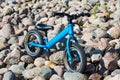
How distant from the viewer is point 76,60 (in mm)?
7832

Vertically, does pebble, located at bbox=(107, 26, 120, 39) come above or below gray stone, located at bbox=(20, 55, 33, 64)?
above

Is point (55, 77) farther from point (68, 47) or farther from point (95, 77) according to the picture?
point (95, 77)

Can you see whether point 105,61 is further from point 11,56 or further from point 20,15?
point 20,15

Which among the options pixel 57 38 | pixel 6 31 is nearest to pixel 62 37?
pixel 57 38

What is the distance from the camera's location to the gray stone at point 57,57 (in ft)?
27.3

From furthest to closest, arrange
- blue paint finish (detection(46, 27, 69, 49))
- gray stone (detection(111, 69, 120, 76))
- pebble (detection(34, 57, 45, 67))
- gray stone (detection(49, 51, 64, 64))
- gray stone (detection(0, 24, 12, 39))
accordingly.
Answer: gray stone (detection(0, 24, 12, 39)) < pebble (detection(34, 57, 45, 67)) < gray stone (detection(49, 51, 64, 64)) < blue paint finish (detection(46, 27, 69, 49)) < gray stone (detection(111, 69, 120, 76))

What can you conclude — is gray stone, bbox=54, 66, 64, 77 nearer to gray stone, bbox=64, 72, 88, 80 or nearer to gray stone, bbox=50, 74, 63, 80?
gray stone, bbox=50, 74, 63, 80

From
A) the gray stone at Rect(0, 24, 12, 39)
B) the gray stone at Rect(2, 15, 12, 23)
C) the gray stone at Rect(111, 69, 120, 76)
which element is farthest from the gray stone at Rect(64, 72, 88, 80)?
the gray stone at Rect(2, 15, 12, 23)

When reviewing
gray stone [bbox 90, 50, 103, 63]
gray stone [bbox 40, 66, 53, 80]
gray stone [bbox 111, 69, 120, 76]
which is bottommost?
gray stone [bbox 40, 66, 53, 80]

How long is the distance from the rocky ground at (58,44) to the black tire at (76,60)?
0.55ft

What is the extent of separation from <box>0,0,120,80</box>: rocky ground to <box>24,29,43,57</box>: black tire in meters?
0.13

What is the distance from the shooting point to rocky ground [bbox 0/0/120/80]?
310 inches

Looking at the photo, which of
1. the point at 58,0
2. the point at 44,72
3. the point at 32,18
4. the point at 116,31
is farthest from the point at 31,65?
the point at 58,0

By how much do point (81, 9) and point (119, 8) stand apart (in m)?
1.28
